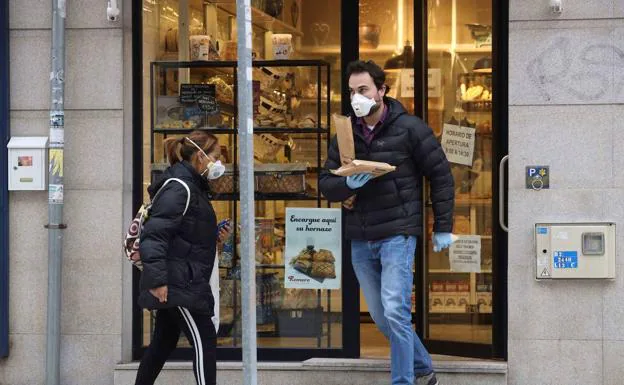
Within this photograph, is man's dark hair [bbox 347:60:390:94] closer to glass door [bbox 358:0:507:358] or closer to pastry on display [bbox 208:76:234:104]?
glass door [bbox 358:0:507:358]

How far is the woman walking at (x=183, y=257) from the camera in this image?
6.20m

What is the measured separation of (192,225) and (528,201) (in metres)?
2.31

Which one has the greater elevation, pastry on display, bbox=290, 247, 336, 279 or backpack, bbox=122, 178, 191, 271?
backpack, bbox=122, 178, 191, 271

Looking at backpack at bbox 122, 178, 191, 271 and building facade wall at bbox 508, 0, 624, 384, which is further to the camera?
building facade wall at bbox 508, 0, 624, 384

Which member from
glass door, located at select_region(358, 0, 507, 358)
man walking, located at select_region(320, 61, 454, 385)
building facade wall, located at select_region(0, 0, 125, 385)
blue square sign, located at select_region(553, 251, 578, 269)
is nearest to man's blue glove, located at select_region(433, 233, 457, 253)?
man walking, located at select_region(320, 61, 454, 385)

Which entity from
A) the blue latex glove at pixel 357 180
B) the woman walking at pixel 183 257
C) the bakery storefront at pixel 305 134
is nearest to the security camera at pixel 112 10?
the bakery storefront at pixel 305 134

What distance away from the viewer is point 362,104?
6570mm

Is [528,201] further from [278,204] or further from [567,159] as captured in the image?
[278,204]

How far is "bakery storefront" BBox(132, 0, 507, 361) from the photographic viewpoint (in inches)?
303

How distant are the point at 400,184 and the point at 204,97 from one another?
190 centimetres

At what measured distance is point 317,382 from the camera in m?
7.42

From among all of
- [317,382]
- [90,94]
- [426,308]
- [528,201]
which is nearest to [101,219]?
[90,94]

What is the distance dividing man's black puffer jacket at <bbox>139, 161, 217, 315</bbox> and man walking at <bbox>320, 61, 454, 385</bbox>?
845mm

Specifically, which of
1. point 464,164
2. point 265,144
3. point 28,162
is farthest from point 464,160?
point 28,162
